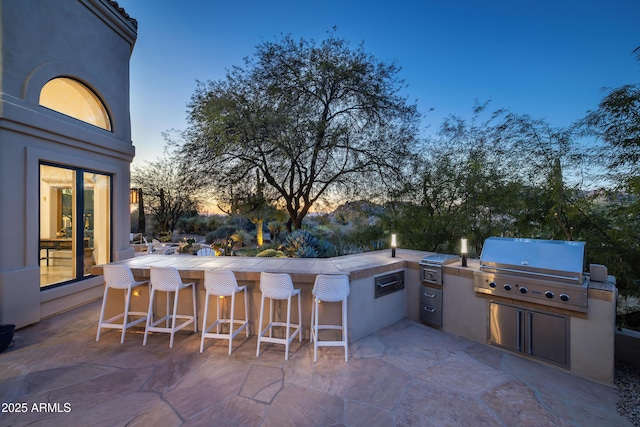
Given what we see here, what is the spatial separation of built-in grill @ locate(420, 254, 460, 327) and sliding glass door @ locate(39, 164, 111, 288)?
20.1 feet

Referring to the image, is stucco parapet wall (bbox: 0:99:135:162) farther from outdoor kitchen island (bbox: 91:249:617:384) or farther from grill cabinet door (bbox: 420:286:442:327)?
grill cabinet door (bbox: 420:286:442:327)

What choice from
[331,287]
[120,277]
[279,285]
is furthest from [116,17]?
[331,287]

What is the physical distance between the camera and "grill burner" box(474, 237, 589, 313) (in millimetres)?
2654

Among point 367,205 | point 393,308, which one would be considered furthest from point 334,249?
point 393,308

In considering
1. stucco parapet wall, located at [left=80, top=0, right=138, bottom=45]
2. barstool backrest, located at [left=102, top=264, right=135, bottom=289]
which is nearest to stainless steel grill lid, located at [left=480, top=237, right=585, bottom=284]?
barstool backrest, located at [left=102, top=264, right=135, bottom=289]

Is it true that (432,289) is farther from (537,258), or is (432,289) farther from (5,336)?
(5,336)

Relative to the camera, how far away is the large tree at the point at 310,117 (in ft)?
22.8

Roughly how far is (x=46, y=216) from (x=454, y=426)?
20.9 feet

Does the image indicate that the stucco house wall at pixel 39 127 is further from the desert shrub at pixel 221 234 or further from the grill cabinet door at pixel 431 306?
the desert shrub at pixel 221 234

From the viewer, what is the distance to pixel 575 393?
2.38 metres

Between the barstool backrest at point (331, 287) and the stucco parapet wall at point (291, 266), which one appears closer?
the barstool backrest at point (331, 287)

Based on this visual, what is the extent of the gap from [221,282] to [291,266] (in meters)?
0.95

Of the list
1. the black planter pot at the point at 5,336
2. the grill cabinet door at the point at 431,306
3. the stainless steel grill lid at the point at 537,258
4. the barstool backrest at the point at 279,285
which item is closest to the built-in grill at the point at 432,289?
the grill cabinet door at the point at 431,306

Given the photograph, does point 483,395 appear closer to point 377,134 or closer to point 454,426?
point 454,426
